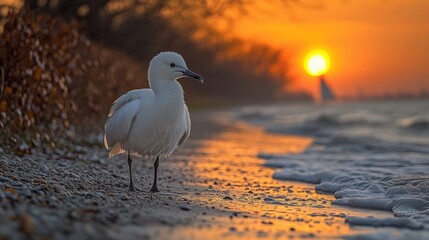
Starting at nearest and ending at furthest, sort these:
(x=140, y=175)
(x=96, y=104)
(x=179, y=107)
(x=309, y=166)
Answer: (x=179, y=107), (x=140, y=175), (x=309, y=166), (x=96, y=104)

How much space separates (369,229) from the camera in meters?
5.49

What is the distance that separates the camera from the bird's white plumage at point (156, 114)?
6.93 meters

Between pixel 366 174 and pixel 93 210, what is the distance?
199 inches

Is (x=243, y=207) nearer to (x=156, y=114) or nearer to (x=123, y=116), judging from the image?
(x=156, y=114)

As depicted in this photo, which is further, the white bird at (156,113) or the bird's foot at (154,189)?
the bird's foot at (154,189)

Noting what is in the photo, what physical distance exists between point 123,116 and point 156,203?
1.38 metres

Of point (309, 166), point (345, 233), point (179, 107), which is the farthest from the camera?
point (309, 166)

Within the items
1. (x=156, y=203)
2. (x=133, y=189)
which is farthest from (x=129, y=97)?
(x=156, y=203)

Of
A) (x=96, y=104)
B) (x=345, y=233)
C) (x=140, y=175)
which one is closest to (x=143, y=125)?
(x=140, y=175)

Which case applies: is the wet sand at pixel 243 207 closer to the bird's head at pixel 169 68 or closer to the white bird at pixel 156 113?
the white bird at pixel 156 113

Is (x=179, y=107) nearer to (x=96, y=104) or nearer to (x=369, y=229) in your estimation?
(x=369, y=229)

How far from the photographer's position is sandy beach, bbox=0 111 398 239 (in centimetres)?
461

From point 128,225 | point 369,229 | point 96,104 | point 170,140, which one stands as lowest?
point 128,225

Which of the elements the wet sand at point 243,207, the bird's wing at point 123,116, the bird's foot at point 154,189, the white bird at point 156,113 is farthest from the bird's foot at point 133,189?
the bird's wing at point 123,116
